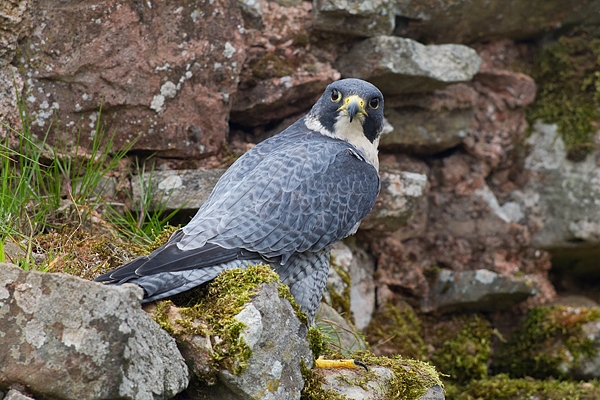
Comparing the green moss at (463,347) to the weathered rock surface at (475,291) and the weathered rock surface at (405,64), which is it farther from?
the weathered rock surface at (405,64)

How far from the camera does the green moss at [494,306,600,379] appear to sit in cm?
627

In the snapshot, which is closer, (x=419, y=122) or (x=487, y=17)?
(x=419, y=122)

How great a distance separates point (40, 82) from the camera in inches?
204


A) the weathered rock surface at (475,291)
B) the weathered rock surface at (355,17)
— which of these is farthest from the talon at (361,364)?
the weathered rock surface at (355,17)

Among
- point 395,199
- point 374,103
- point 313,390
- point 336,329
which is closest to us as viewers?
point 313,390

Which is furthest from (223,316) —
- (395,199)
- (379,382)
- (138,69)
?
(395,199)

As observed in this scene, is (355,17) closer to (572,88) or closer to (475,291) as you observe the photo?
(572,88)

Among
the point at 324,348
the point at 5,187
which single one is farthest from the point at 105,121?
the point at 324,348

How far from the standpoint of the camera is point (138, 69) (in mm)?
5477

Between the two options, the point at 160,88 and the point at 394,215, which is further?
the point at 394,215

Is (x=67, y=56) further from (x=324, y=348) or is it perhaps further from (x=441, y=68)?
(x=441, y=68)

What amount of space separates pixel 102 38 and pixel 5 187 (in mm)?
1547

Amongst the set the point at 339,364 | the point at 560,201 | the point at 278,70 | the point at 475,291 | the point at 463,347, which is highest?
the point at 278,70

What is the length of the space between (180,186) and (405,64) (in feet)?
7.88
